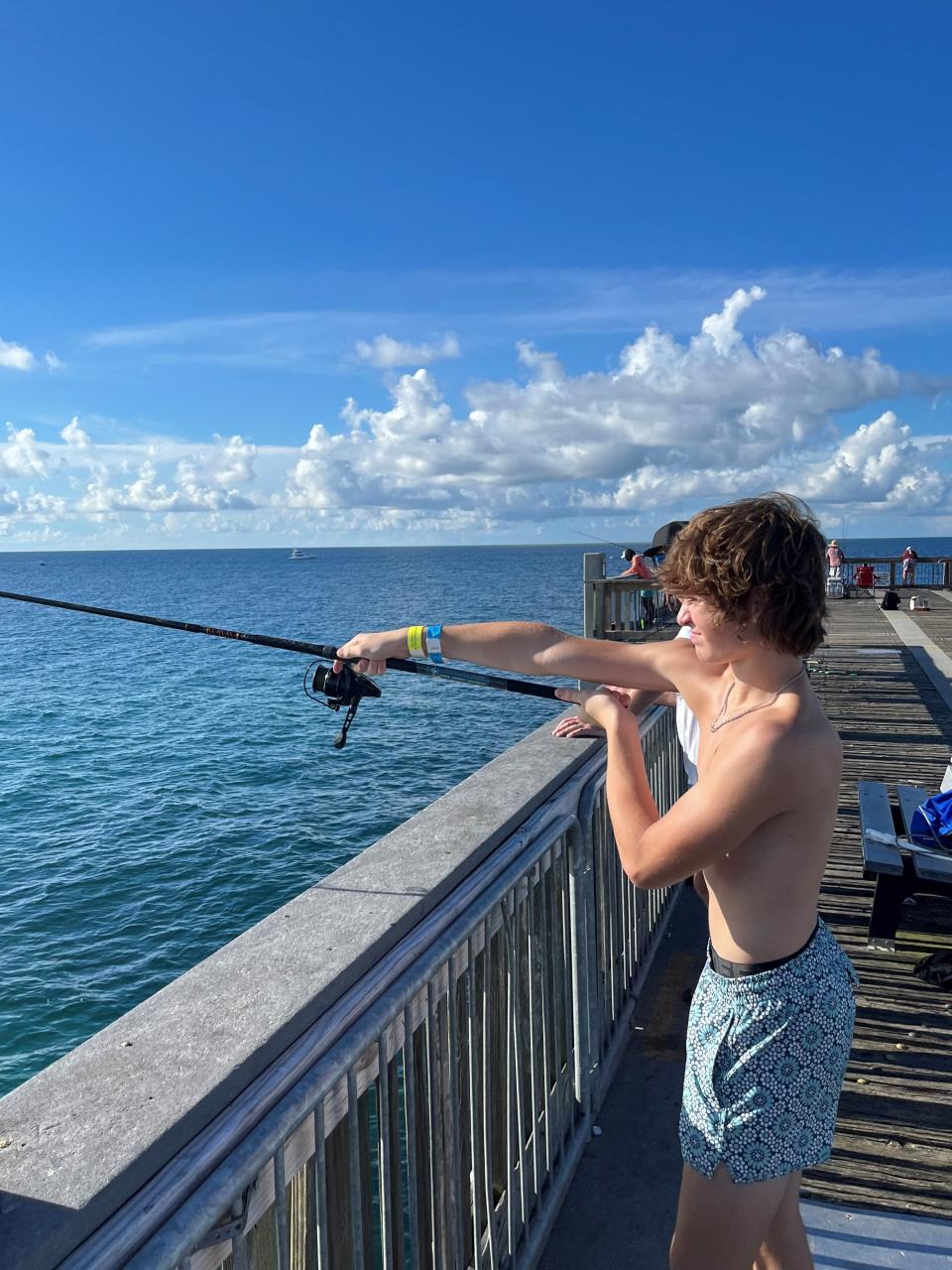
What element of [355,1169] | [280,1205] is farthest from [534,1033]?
[280,1205]

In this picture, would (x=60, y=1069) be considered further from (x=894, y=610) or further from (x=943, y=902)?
(x=894, y=610)

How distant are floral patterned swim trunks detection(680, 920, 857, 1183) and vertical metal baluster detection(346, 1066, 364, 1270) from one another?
0.70 meters

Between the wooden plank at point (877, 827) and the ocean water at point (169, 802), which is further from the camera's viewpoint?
the ocean water at point (169, 802)

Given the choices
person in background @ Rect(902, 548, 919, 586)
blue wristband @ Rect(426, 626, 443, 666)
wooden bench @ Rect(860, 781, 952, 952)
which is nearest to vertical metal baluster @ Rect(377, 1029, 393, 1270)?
blue wristband @ Rect(426, 626, 443, 666)

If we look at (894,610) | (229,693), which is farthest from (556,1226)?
(229,693)

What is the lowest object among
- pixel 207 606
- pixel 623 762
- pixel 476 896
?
pixel 207 606

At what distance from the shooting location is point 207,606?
102250mm

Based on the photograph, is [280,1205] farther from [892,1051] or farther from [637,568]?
[637,568]

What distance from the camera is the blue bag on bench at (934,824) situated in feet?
14.9

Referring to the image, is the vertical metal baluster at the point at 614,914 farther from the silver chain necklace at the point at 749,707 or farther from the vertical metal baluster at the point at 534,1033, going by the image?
the silver chain necklace at the point at 749,707

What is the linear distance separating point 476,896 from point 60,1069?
1038mm

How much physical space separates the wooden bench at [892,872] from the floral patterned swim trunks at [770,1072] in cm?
263

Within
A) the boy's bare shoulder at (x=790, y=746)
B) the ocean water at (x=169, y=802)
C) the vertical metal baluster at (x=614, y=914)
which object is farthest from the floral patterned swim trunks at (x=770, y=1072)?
A: the ocean water at (x=169, y=802)

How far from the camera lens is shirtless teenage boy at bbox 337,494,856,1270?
188 centimetres
